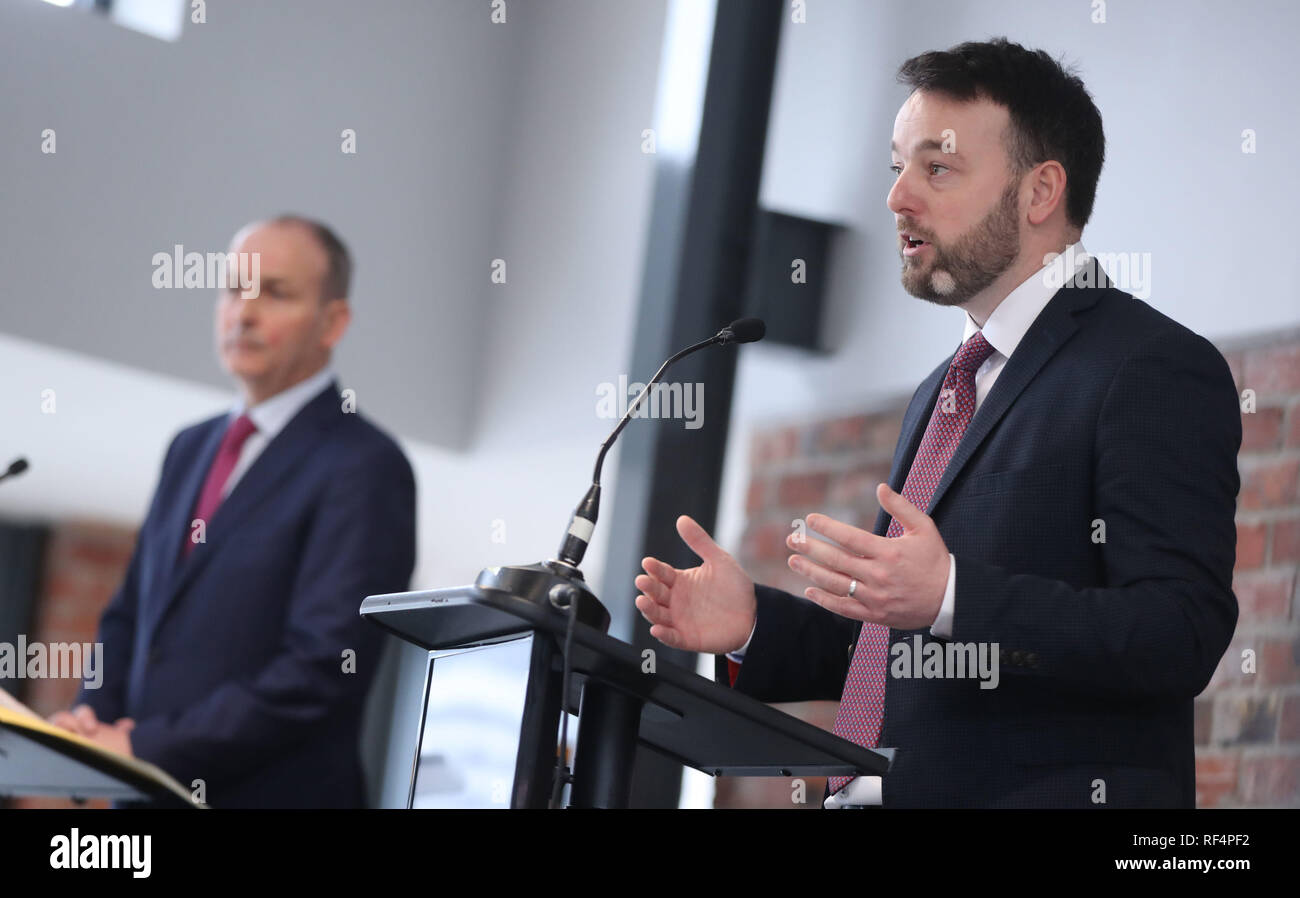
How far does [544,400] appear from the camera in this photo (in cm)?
458

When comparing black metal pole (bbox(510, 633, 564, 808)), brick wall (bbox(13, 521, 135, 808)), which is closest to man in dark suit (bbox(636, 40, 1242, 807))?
black metal pole (bbox(510, 633, 564, 808))

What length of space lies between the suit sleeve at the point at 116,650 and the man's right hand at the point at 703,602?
1674 mm

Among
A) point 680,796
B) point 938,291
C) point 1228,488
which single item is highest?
point 938,291

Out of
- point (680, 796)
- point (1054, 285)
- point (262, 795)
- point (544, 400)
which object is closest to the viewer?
point (1054, 285)

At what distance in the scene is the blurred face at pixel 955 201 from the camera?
1811 mm

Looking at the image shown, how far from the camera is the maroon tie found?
9.93 feet

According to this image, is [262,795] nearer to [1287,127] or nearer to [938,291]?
[938,291]

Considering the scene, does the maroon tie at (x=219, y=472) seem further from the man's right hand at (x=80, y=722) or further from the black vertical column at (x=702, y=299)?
the black vertical column at (x=702, y=299)

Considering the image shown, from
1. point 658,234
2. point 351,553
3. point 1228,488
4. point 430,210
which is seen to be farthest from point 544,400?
point 1228,488

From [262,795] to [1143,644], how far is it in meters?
1.77

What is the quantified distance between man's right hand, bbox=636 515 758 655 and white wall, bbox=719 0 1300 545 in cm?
128

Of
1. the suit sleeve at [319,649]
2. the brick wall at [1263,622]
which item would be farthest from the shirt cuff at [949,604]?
the suit sleeve at [319,649]
